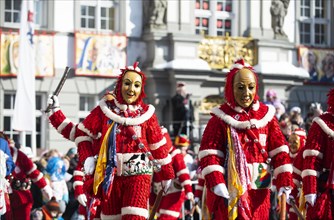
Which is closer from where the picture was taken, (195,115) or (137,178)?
(137,178)

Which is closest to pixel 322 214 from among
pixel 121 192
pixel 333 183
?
pixel 333 183

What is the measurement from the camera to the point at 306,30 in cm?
3288

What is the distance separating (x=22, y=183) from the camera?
15094mm

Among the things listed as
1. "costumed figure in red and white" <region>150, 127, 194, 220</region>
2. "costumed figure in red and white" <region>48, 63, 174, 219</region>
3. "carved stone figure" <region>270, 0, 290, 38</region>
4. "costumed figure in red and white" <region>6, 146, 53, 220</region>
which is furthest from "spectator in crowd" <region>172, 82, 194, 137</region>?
"costumed figure in red and white" <region>48, 63, 174, 219</region>

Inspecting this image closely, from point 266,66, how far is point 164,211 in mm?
14920

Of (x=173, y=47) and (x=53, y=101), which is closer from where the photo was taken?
(x=53, y=101)

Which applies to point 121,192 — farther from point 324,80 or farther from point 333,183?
Answer: point 324,80

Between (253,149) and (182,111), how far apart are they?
49.7 feet

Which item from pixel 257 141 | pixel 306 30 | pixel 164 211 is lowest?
pixel 164 211

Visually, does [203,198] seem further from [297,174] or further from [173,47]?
[173,47]

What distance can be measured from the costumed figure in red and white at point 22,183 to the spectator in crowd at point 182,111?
11416mm

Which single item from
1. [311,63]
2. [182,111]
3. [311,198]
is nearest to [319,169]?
[311,198]

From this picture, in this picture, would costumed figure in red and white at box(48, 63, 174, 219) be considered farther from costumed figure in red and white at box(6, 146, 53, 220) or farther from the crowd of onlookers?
the crowd of onlookers

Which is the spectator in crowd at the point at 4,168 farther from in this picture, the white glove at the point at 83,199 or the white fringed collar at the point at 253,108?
the white fringed collar at the point at 253,108
